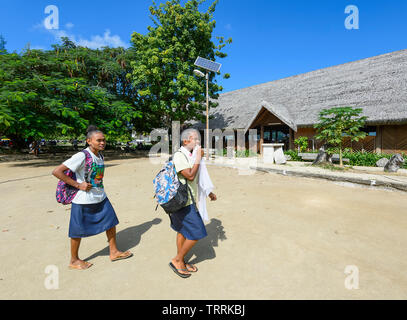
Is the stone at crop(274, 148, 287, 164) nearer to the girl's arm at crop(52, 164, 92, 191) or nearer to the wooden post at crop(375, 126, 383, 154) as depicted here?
the wooden post at crop(375, 126, 383, 154)

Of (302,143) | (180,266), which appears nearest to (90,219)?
(180,266)

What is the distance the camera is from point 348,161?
1093cm

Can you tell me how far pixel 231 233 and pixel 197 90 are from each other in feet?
46.7

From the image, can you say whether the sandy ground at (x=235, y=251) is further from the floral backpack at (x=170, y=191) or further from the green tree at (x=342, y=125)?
the green tree at (x=342, y=125)

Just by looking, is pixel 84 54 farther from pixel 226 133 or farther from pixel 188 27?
pixel 226 133

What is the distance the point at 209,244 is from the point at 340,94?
49.6ft

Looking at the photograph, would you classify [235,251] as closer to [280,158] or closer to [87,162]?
[87,162]

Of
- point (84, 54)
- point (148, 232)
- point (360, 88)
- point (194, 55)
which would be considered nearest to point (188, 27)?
point (194, 55)

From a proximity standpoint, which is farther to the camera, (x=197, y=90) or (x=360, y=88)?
(x=197, y=90)

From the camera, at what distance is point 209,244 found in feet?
10.6

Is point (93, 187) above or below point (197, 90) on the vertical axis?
below

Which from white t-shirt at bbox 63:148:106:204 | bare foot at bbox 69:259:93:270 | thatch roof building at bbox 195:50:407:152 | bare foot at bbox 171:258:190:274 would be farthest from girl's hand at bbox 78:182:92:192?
thatch roof building at bbox 195:50:407:152
